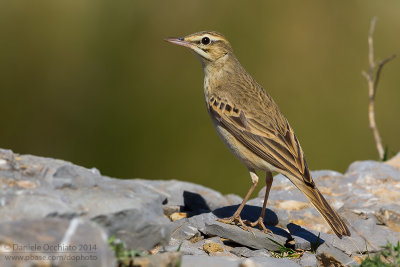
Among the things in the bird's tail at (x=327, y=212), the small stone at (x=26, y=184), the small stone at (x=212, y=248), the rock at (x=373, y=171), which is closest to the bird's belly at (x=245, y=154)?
the bird's tail at (x=327, y=212)

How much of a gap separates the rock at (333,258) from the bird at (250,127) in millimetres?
434

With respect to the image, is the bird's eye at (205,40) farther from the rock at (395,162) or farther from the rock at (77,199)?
the rock at (395,162)

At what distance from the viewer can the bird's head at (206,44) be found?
302 inches

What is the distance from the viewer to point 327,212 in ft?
20.0

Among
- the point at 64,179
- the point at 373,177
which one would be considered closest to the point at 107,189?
the point at 64,179

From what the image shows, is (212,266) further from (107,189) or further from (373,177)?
(373,177)

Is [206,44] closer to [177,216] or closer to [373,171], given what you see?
[177,216]

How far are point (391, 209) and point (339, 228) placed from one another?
145 centimetres

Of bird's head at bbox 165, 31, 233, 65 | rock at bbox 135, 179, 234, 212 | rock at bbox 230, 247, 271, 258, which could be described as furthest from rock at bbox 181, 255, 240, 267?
bird's head at bbox 165, 31, 233, 65

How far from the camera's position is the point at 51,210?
4391 millimetres

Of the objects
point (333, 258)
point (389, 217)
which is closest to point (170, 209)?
point (333, 258)

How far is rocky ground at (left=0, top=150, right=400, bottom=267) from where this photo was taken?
3.98m

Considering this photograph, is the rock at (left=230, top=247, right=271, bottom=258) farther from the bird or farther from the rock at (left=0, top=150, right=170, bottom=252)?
the rock at (left=0, top=150, right=170, bottom=252)

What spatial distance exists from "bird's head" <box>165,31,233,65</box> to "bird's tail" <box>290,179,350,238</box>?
2274mm
